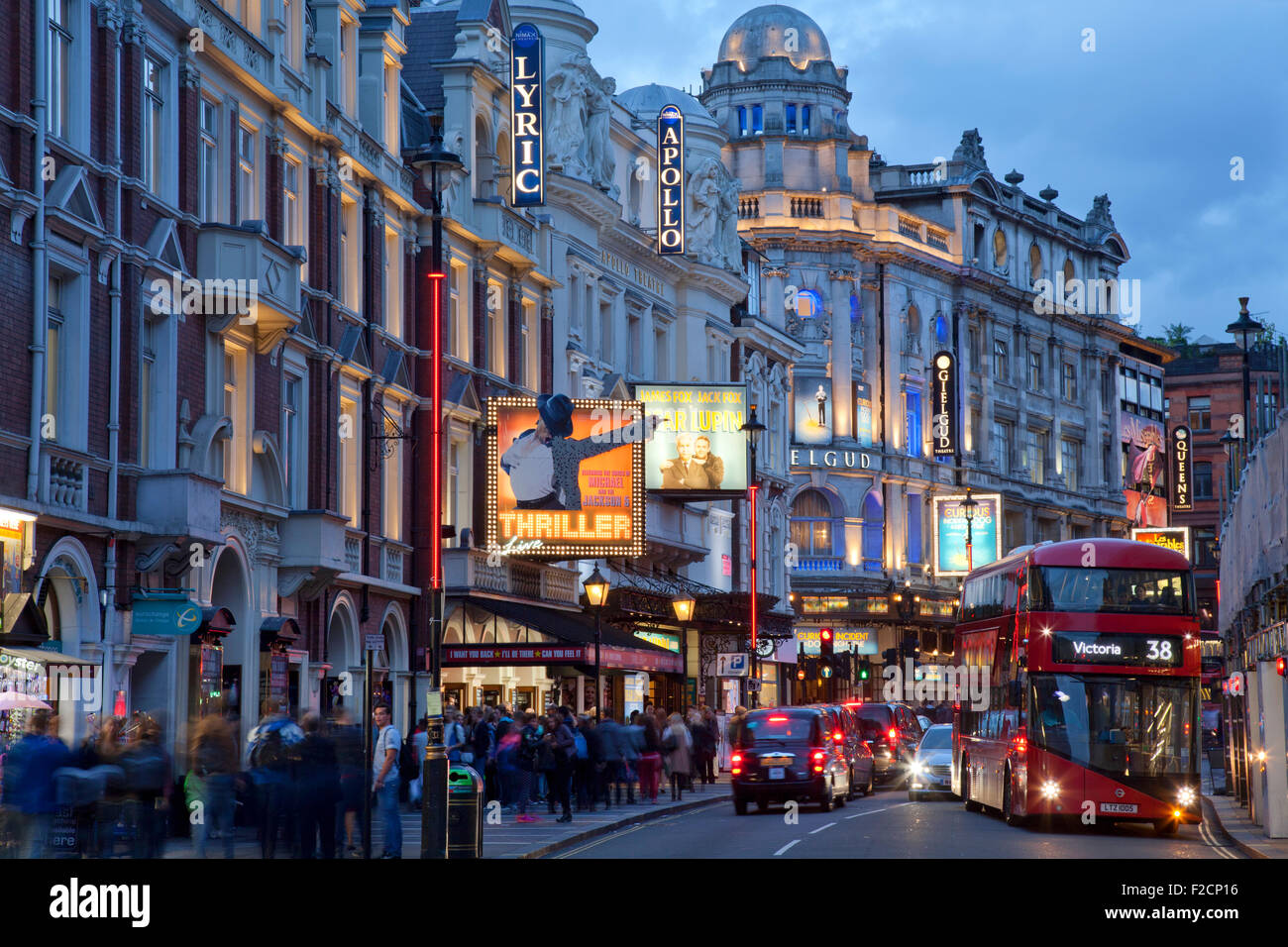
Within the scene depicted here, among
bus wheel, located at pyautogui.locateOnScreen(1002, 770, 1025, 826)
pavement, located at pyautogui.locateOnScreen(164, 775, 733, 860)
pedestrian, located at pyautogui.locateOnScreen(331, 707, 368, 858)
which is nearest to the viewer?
pedestrian, located at pyautogui.locateOnScreen(331, 707, 368, 858)

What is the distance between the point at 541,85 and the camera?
44.1 m

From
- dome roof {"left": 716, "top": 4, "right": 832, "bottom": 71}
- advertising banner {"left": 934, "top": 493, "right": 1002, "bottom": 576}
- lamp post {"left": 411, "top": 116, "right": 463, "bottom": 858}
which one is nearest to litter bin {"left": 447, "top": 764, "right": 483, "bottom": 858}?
lamp post {"left": 411, "top": 116, "right": 463, "bottom": 858}

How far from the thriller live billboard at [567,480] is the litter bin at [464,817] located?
20038 mm

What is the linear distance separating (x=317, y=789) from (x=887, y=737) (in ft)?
95.4

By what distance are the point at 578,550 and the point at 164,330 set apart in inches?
703

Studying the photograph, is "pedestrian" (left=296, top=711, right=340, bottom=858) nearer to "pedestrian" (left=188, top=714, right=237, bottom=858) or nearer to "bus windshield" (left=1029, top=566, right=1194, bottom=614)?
"pedestrian" (left=188, top=714, right=237, bottom=858)

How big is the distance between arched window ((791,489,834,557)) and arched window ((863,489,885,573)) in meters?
1.73

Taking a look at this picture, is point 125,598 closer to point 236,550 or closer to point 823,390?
point 236,550

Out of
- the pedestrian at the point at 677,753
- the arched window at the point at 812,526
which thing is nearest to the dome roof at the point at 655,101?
the arched window at the point at 812,526

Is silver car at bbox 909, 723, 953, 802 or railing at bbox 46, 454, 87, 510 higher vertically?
railing at bbox 46, 454, 87, 510

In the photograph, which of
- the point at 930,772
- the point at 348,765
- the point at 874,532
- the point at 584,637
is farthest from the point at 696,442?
the point at 348,765

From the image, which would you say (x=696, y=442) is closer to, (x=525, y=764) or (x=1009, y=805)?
(x=525, y=764)

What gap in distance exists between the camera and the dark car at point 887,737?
47812 millimetres

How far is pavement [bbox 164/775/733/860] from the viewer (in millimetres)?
24728
